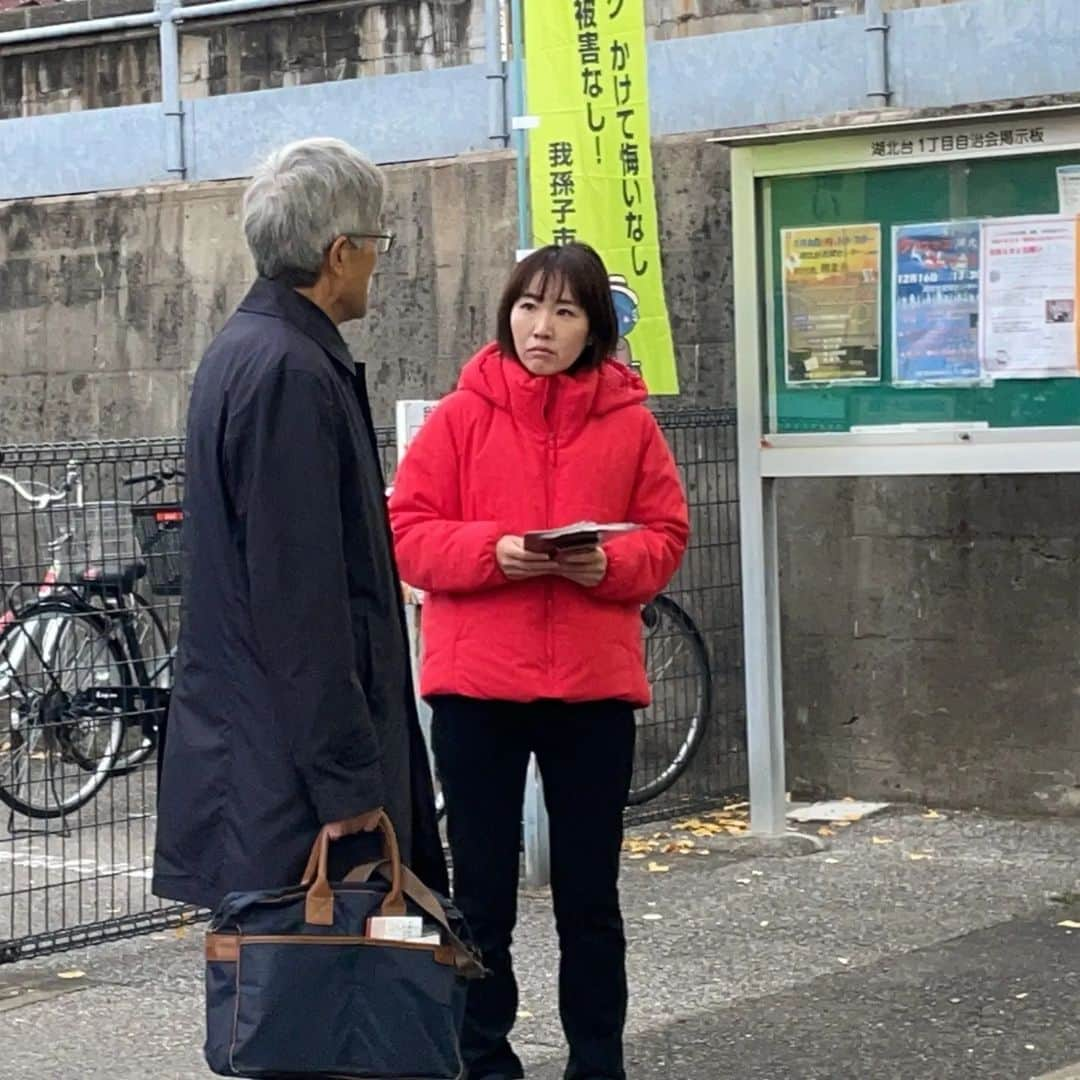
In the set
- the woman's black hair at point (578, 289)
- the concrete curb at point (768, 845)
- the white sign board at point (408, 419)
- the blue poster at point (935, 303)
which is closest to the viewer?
the woman's black hair at point (578, 289)

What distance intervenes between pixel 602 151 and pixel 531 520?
2640mm

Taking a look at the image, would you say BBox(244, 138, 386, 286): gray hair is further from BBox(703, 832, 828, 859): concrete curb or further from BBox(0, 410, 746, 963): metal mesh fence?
BBox(703, 832, 828, 859): concrete curb

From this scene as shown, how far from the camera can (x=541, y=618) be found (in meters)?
4.60

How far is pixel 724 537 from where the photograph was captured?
8.27m

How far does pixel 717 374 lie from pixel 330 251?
453 centimetres

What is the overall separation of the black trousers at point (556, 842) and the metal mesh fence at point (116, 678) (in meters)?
2.09

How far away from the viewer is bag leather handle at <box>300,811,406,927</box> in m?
3.56

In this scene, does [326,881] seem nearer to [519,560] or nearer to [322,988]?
[322,988]

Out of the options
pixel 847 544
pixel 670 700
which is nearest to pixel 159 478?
pixel 670 700

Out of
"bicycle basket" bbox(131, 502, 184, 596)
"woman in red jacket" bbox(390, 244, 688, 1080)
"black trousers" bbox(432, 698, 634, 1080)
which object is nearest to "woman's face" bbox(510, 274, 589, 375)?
"woman in red jacket" bbox(390, 244, 688, 1080)

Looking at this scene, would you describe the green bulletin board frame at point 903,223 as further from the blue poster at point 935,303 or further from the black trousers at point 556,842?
the black trousers at point 556,842

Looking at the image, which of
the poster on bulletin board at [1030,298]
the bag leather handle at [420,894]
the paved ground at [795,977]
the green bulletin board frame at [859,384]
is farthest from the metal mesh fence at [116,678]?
the bag leather handle at [420,894]

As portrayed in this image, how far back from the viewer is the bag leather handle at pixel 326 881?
356 cm

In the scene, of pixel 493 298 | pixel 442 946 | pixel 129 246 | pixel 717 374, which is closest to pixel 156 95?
pixel 129 246
